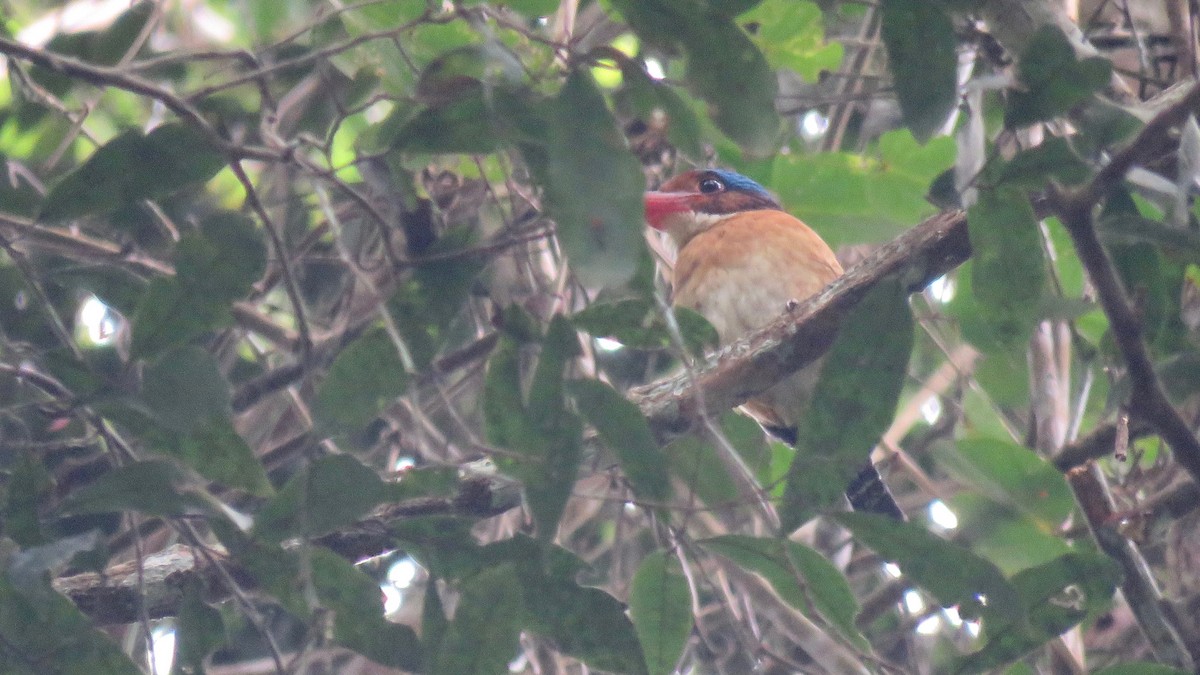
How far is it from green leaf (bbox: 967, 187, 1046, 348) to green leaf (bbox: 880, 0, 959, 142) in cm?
14

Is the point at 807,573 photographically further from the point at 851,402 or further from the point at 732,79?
the point at 732,79

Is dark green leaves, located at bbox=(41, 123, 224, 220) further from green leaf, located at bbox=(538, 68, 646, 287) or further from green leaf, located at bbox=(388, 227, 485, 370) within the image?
green leaf, located at bbox=(538, 68, 646, 287)

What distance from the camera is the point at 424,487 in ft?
6.06

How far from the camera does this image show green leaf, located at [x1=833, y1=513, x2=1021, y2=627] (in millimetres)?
1742

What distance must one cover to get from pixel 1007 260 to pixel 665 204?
2520 mm

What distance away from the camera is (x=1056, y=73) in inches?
64.2

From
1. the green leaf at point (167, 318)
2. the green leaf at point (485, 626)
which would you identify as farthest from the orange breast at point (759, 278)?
the green leaf at point (167, 318)

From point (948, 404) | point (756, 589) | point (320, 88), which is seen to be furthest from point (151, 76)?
point (948, 404)

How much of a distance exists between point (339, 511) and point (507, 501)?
0.53m

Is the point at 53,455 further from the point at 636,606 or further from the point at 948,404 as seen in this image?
the point at 948,404

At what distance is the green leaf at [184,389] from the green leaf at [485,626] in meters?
0.44

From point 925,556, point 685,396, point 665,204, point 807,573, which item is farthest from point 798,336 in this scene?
point 665,204

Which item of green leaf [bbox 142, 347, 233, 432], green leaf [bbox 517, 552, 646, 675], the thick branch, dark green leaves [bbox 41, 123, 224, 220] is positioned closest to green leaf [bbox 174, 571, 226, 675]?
green leaf [bbox 142, 347, 233, 432]

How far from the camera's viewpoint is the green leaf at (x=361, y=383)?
1755mm
